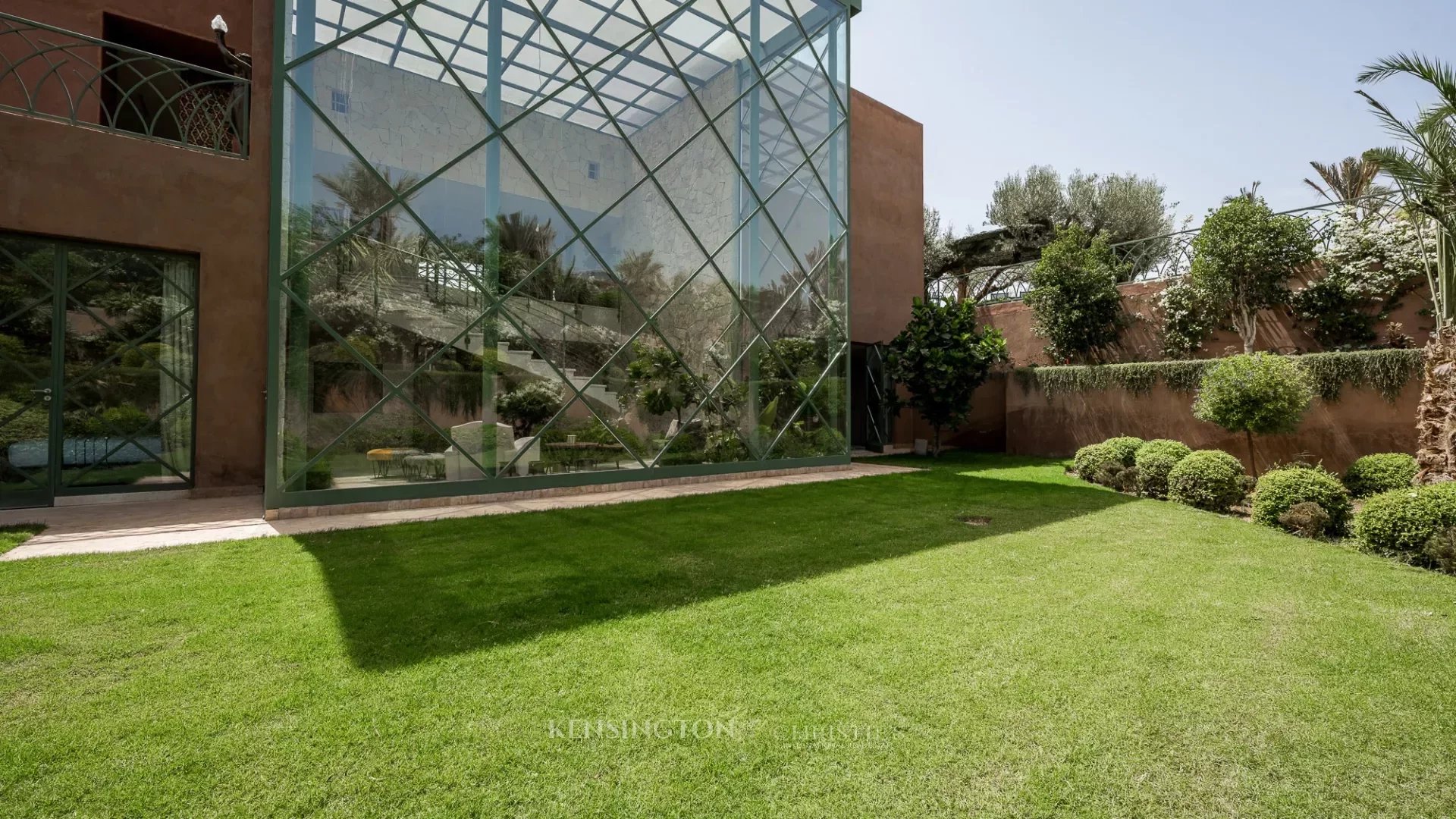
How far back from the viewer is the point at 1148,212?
2017 cm

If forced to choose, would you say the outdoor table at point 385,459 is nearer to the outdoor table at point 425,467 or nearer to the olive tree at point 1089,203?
the outdoor table at point 425,467

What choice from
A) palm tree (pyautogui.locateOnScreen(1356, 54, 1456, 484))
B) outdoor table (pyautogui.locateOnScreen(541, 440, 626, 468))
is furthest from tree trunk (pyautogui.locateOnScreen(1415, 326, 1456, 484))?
outdoor table (pyautogui.locateOnScreen(541, 440, 626, 468))

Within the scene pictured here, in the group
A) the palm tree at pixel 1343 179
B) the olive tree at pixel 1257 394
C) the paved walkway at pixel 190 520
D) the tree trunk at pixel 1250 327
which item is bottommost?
the paved walkway at pixel 190 520

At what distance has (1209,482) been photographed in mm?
7078

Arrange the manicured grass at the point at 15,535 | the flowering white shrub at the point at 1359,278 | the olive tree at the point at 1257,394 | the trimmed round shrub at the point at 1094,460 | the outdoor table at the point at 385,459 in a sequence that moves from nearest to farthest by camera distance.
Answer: the manicured grass at the point at 15,535
the outdoor table at the point at 385,459
the olive tree at the point at 1257,394
the trimmed round shrub at the point at 1094,460
the flowering white shrub at the point at 1359,278

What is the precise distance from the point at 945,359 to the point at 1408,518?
7.57m

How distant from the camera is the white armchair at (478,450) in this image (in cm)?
688

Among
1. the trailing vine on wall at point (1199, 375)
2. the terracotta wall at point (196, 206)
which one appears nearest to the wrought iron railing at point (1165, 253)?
the trailing vine on wall at point (1199, 375)

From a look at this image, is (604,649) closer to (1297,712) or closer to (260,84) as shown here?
(1297,712)

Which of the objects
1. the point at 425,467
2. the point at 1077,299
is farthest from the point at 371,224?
the point at 1077,299

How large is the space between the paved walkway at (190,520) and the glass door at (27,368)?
16.5 inches

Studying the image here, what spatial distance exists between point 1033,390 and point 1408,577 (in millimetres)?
9346

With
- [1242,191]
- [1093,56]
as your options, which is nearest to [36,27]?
[1093,56]

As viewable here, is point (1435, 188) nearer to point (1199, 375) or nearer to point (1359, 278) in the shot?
point (1199, 375)
